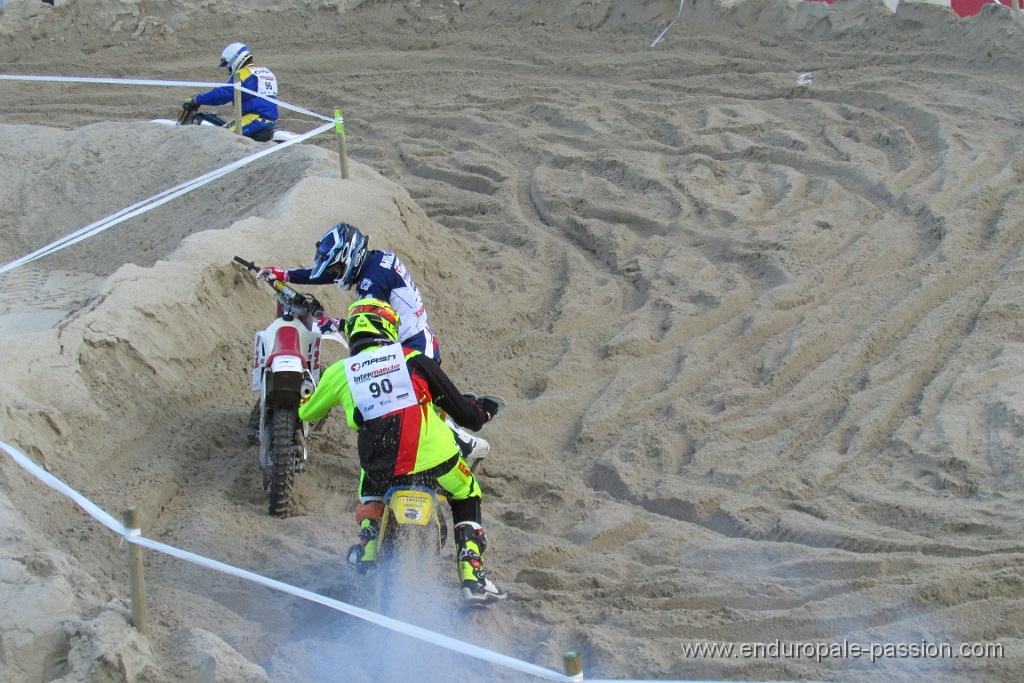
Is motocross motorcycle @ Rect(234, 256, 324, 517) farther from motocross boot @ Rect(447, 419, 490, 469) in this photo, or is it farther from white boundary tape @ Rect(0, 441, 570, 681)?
white boundary tape @ Rect(0, 441, 570, 681)

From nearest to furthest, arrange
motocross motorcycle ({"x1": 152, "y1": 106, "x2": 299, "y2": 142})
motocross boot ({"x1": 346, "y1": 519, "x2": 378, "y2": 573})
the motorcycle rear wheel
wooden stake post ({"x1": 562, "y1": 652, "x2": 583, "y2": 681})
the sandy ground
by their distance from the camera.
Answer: wooden stake post ({"x1": 562, "y1": 652, "x2": 583, "y2": 681}) < the sandy ground < motocross boot ({"x1": 346, "y1": 519, "x2": 378, "y2": 573}) < the motorcycle rear wheel < motocross motorcycle ({"x1": 152, "y1": 106, "x2": 299, "y2": 142})

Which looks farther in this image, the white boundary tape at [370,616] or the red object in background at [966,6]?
the red object in background at [966,6]

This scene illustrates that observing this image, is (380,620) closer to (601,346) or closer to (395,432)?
(395,432)

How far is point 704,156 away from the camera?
405 inches

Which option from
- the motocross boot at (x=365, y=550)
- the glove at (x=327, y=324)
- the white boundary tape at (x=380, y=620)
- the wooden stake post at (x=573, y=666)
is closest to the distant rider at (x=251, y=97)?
the glove at (x=327, y=324)

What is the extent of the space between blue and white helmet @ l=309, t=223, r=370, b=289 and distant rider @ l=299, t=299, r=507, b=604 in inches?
53.2

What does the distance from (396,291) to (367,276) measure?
19 cm

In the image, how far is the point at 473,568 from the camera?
192 inches

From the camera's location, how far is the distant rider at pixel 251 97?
11.1 metres

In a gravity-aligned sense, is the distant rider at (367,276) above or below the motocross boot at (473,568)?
above

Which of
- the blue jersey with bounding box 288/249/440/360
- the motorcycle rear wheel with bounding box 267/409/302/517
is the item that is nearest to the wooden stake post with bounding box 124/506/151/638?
the motorcycle rear wheel with bounding box 267/409/302/517

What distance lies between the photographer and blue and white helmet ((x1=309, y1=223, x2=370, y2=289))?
638 cm

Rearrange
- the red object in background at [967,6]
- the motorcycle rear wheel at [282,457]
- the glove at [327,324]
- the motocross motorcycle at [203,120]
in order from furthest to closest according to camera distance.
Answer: the red object in background at [967,6] → the motocross motorcycle at [203,120] → the glove at [327,324] → the motorcycle rear wheel at [282,457]

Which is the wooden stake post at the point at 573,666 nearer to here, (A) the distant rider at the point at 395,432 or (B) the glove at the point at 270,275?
(A) the distant rider at the point at 395,432
